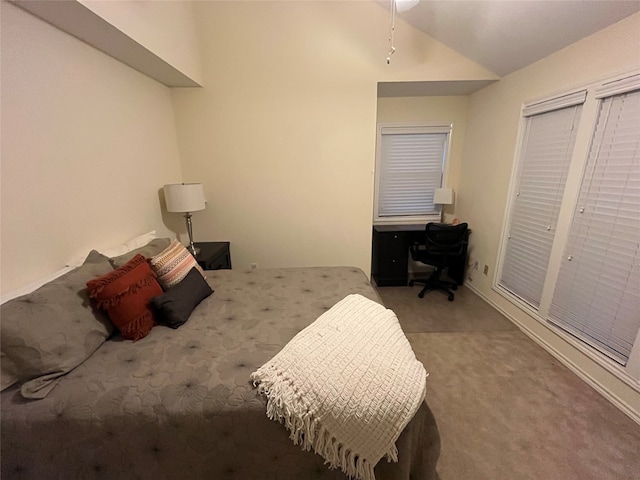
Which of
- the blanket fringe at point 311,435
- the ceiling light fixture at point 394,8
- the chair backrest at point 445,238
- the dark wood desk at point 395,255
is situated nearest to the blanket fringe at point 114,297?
the blanket fringe at point 311,435

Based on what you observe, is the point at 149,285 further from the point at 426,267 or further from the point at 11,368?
the point at 426,267

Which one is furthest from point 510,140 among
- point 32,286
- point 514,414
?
point 32,286

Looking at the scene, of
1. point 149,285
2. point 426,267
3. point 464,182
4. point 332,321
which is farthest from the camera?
point 426,267

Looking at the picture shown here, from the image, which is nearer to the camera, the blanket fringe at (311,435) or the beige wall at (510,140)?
the blanket fringe at (311,435)

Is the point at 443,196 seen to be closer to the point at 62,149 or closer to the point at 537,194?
the point at 537,194

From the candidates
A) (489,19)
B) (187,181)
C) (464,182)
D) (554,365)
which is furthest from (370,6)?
(554,365)

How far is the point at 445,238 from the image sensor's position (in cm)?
304

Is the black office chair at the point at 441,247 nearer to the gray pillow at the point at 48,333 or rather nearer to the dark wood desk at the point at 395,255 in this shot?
the dark wood desk at the point at 395,255

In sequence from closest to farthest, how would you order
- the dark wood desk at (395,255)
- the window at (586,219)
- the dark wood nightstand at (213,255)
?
the window at (586,219) < the dark wood nightstand at (213,255) < the dark wood desk at (395,255)

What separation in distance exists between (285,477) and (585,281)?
2.34 m

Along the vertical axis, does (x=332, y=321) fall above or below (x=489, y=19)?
below

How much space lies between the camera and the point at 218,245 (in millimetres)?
2977

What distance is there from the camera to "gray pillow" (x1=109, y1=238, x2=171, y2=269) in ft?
5.46

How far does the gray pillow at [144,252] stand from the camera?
5.46ft
